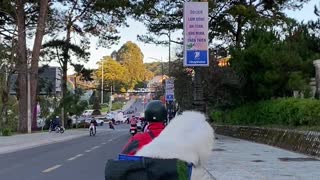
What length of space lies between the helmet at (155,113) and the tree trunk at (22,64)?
45699mm

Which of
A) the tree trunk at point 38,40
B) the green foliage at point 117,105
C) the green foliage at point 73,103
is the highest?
the tree trunk at point 38,40

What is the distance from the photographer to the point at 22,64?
1957 inches

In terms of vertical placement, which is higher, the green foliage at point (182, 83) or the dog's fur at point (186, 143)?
the green foliage at point (182, 83)

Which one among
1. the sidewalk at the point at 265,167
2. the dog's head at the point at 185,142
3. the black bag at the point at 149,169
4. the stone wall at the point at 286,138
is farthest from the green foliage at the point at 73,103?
the black bag at the point at 149,169

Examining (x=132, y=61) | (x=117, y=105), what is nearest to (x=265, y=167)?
(x=132, y=61)

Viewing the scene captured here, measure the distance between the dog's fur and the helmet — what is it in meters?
0.58

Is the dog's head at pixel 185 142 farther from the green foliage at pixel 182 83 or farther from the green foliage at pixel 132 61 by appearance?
the green foliage at pixel 132 61

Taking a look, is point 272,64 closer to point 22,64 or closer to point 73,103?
point 22,64

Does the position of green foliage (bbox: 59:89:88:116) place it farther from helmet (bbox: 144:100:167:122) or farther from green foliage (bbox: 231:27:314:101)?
helmet (bbox: 144:100:167:122)

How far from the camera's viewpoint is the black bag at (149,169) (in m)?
3.95

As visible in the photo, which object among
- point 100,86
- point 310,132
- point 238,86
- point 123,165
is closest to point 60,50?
point 238,86

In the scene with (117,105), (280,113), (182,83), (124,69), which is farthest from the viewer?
(117,105)

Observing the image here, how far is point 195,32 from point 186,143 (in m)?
13.6

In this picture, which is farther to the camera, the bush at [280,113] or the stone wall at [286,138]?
the bush at [280,113]
